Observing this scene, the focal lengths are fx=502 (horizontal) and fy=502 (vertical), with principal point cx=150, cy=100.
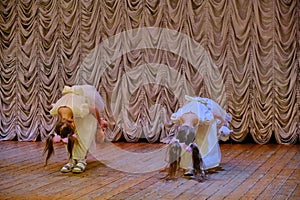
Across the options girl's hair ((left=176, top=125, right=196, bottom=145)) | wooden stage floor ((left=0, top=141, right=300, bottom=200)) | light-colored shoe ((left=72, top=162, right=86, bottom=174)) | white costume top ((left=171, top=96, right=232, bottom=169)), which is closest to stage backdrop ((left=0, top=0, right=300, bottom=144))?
wooden stage floor ((left=0, top=141, right=300, bottom=200))

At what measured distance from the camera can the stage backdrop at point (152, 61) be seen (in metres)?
6.14

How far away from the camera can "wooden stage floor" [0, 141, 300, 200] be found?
11.8 ft

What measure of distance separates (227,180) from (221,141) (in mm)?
2196

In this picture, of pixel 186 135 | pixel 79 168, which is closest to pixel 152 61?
pixel 79 168

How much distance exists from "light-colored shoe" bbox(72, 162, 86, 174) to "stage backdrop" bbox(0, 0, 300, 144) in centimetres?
195

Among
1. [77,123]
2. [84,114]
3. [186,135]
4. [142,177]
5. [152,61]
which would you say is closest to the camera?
[186,135]

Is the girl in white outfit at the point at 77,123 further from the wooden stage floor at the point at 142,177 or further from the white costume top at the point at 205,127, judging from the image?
the white costume top at the point at 205,127

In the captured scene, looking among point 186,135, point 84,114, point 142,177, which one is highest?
point 84,114

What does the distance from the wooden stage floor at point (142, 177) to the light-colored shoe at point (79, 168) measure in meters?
0.05

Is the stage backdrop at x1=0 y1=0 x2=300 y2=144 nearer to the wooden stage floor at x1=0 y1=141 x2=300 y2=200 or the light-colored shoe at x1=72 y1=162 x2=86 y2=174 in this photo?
the wooden stage floor at x1=0 y1=141 x2=300 y2=200

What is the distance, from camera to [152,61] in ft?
20.9

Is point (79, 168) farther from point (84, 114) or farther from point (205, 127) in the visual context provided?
point (205, 127)

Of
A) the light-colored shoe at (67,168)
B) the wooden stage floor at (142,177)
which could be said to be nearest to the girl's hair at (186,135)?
the wooden stage floor at (142,177)

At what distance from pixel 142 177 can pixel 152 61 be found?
2.42 m
